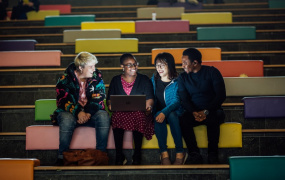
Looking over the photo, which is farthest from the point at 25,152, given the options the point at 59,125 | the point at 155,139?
the point at 155,139

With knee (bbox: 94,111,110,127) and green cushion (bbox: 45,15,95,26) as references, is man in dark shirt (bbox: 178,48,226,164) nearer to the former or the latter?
knee (bbox: 94,111,110,127)

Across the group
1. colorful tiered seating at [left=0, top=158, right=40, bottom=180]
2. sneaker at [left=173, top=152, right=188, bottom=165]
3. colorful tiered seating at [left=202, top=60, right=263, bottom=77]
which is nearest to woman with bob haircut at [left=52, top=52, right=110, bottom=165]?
colorful tiered seating at [left=0, top=158, right=40, bottom=180]

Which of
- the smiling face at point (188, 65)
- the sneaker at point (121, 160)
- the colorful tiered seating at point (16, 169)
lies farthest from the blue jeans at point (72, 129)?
the smiling face at point (188, 65)

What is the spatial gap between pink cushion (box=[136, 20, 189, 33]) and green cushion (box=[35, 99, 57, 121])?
2084mm

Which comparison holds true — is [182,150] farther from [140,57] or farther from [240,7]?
[240,7]

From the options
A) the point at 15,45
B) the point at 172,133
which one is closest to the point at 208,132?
the point at 172,133

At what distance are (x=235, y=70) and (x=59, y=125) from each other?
68.5 inches

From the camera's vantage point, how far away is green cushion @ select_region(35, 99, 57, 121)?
3.43 metres

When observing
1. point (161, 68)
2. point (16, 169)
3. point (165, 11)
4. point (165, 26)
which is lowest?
point (16, 169)

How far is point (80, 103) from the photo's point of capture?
3240 mm

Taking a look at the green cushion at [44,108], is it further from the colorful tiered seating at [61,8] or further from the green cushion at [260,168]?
the colorful tiered seating at [61,8]

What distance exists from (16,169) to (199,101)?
132cm

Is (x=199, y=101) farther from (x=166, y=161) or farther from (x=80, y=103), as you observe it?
(x=80, y=103)

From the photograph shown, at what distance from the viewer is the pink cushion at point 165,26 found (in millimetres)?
5203
